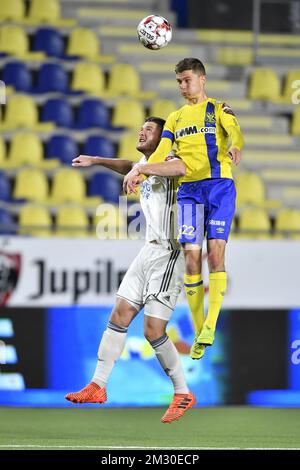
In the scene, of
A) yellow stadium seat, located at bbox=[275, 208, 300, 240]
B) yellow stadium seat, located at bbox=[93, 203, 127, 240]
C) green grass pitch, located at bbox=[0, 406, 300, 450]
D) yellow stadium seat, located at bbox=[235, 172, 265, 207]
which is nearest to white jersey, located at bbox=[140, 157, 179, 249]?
green grass pitch, located at bbox=[0, 406, 300, 450]

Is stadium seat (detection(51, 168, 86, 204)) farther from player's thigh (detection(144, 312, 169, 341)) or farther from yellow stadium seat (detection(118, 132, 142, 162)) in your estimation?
player's thigh (detection(144, 312, 169, 341))

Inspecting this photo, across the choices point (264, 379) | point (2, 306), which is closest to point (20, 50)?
point (2, 306)

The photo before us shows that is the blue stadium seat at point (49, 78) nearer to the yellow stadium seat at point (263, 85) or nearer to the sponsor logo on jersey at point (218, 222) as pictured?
the yellow stadium seat at point (263, 85)

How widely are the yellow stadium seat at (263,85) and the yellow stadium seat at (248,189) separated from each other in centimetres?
174

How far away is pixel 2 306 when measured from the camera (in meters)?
12.8

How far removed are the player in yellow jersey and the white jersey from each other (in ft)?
0.97

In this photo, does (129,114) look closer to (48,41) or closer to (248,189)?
(48,41)

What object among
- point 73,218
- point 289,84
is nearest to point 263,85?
point 289,84

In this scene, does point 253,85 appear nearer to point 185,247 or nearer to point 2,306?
point 2,306

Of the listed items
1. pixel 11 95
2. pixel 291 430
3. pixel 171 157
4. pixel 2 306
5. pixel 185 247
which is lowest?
pixel 291 430

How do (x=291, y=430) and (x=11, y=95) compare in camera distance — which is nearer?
(x=291, y=430)

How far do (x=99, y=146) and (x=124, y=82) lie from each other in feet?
4.56
